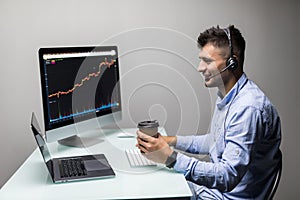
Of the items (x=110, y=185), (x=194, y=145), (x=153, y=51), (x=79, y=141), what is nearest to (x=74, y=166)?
(x=110, y=185)

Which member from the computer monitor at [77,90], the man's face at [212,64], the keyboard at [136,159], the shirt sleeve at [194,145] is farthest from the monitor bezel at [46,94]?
the man's face at [212,64]

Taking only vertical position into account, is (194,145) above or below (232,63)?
below

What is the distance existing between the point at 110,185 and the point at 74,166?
0.25 meters

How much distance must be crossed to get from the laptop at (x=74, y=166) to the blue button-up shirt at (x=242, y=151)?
12.3 inches

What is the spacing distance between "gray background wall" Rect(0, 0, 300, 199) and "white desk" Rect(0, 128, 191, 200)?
786 mm

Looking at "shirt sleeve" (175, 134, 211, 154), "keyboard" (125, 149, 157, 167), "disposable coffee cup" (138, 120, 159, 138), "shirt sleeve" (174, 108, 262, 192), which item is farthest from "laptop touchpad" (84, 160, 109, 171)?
"shirt sleeve" (175, 134, 211, 154)

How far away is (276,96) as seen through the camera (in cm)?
262

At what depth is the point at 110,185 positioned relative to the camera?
5.08ft

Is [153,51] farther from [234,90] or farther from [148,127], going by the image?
[148,127]

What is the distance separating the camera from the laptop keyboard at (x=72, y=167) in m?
1.64

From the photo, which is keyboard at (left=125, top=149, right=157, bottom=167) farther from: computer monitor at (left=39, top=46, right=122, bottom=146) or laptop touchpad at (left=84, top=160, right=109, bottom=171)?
computer monitor at (left=39, top=46, right=122, bottom=146)

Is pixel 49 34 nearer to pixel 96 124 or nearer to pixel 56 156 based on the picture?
pixel 96 124

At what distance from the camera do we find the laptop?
5.29 ft

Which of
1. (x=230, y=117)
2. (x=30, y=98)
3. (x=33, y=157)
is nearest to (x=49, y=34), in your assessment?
(x=30, y=98)
